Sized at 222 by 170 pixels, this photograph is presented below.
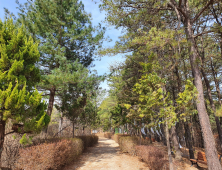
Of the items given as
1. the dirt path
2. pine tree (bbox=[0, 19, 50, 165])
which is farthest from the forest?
the dirt path

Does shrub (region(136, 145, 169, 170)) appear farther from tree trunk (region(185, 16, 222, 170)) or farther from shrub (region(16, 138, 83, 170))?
shrub (region(16, 138, 83, 170))

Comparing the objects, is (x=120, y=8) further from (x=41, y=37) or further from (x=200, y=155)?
(x=200, y=155)

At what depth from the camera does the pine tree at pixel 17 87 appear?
14.7 feet

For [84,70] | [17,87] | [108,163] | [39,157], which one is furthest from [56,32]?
[108,163]

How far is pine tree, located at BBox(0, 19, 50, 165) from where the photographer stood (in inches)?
176

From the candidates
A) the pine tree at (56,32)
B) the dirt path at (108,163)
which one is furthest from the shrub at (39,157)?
the pine tree at (56,32)

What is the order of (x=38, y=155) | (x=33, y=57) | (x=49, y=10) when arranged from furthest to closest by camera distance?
1. (x=49, y=10)
2. (x=33, y=57)
3. (x=38, y=155)

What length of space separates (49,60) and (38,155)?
639cm

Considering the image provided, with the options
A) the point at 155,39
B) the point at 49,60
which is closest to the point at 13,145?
the point at 49,60

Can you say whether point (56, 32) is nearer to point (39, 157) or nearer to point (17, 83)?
point (17, 83)

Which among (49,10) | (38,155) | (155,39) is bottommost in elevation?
(38,155)

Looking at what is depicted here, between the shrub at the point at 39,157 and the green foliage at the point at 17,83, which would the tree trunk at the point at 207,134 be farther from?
the green foliage at the point at 17,83

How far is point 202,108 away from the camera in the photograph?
5453 mm

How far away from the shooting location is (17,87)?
5.03m
